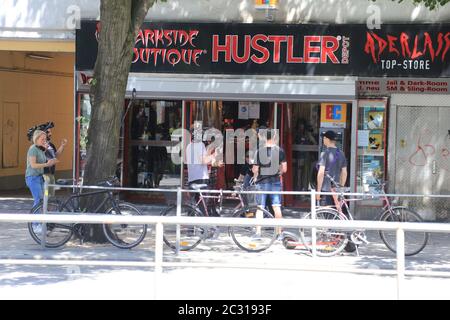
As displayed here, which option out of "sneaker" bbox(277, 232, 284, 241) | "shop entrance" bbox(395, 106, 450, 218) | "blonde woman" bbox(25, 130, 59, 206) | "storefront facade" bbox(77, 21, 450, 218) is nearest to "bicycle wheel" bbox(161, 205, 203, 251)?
"sneaker" bbox(277, 232, 284, 241)

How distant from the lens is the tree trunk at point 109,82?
10.3 metres

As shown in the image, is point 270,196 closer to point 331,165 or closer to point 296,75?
point 331,165

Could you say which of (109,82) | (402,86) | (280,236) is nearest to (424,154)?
(402,86)

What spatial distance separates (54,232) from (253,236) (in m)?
2.99

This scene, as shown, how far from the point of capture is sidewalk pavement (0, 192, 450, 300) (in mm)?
7289

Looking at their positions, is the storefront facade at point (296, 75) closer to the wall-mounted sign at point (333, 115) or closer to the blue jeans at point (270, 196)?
the wall-mounted sign at point (333, 115)

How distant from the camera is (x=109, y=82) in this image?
409 inches

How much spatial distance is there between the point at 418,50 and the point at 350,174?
2.75 meters

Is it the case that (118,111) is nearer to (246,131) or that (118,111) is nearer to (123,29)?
(123,29)

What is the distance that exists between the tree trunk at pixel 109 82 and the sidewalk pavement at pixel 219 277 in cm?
121

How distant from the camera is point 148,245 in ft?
A: 35.2

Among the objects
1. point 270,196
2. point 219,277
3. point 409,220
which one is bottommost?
point 219,277

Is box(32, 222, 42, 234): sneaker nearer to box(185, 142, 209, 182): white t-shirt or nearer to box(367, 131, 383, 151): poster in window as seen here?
box(185, 142, 209, 182): white t-shirt

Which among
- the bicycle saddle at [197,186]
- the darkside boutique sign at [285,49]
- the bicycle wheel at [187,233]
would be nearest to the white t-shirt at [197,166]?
the bicycle saddle at [197,186]
